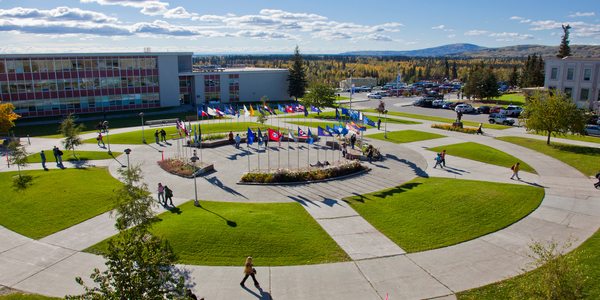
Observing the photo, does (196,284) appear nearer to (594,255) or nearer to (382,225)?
(382,225)

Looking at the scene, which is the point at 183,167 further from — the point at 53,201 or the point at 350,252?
the point at 350,252

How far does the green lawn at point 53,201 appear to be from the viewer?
875 inches

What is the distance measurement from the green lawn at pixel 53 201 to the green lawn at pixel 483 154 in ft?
94.0

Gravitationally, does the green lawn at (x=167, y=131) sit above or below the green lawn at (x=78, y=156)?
above

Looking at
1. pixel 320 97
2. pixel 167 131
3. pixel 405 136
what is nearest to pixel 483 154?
pixel 405 136

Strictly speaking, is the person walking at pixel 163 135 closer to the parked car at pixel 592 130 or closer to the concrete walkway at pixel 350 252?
the concrete walkway at pixel 350 252

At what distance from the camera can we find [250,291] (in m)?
15.8

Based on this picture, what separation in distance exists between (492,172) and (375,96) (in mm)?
62213

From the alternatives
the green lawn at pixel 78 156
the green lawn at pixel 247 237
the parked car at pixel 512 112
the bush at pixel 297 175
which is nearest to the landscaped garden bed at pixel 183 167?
the bush at pixel 297 175

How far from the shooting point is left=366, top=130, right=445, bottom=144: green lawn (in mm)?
44188

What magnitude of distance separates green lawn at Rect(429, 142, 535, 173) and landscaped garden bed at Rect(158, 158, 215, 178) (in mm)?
21323

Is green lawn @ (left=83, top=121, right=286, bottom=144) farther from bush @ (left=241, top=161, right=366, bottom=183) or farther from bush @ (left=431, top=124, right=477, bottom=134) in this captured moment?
bush @ (left=431, top=124, right=477, bottom=134)

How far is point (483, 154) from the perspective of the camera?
37094 mm

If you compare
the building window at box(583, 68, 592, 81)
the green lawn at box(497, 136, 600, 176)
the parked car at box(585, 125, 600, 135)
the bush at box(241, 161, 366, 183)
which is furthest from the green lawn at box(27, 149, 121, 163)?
the building window at box(583, 68, 592, 81)
